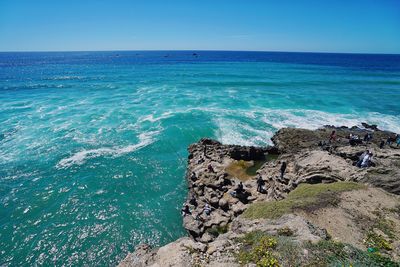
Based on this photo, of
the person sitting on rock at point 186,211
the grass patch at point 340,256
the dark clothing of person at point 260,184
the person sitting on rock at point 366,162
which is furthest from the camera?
the dark clothing of person at point 260,184

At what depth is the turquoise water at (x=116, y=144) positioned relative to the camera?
20.3m

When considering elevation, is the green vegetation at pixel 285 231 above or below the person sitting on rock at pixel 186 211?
above

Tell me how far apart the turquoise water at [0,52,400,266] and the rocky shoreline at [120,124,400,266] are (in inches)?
115

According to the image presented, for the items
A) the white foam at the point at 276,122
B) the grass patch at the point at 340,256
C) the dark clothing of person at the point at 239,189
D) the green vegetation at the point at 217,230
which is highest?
the grass patch at the point at 340,256

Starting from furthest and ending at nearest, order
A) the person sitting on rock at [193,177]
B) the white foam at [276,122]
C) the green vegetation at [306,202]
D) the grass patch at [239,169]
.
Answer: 1. the white foam at [276,122]
2. the grass patch at [239,169]
3. the person sitting on rock at [193,177]
4. the green vegetation at [306,202]

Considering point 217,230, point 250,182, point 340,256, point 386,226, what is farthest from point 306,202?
point 250,182

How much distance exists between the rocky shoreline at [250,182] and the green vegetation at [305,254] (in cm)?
51

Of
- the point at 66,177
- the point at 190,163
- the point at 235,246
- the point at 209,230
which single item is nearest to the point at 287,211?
the point at 235,246

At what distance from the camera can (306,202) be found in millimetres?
14523

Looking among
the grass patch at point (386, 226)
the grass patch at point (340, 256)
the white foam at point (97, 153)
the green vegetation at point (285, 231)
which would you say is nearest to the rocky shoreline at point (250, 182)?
the green vegetation at point (285, 231)

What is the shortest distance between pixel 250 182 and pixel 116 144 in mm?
20327

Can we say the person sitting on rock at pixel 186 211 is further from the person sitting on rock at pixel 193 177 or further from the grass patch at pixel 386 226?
the grass patch at pixel 386 226

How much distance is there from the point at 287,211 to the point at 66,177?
949 inches

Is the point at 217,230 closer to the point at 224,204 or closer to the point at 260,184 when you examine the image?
the point at 224,204
